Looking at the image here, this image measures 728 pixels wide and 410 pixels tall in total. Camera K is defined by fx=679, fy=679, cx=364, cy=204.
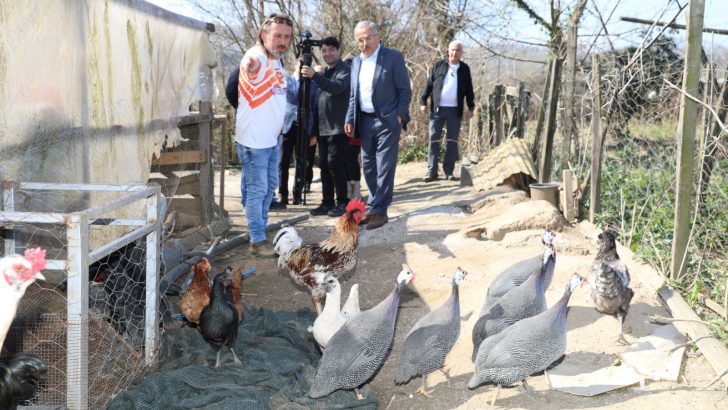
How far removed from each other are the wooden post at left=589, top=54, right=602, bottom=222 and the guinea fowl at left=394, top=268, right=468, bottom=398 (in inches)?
132

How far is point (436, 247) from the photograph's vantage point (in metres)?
6.56

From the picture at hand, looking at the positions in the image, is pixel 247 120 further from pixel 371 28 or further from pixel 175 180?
pixel 371 28

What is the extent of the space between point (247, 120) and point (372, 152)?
70.4 inches

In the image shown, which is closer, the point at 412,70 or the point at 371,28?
the point at 371,28

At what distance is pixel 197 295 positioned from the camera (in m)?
4.59

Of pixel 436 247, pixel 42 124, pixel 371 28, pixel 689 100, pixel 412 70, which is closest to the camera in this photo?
pixel 42 124

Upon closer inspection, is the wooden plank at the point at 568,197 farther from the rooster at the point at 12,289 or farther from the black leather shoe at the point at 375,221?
the rooster at the point at 12,289

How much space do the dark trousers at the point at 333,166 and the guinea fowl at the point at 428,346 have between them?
4.20 m

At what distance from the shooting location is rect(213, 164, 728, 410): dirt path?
3869 mm

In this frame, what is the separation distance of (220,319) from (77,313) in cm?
120

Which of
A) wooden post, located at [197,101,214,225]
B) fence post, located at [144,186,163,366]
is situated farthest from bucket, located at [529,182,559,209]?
fence post, located at [144,186,163,366]

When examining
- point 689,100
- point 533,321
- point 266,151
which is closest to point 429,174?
point 266,151

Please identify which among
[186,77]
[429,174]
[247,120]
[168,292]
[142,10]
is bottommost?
[168,292]

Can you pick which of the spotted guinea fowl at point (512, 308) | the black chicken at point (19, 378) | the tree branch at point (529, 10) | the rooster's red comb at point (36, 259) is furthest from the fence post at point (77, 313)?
the tree branch at point (529, 10)
